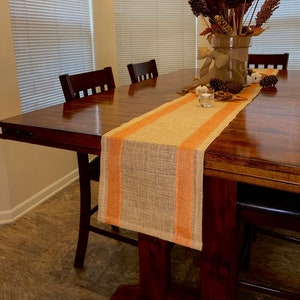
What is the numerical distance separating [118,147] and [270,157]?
1.29ft

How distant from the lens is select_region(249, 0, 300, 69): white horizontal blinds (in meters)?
2.87

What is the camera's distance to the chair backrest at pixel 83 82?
1.49 metres

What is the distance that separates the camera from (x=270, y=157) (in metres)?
0.78

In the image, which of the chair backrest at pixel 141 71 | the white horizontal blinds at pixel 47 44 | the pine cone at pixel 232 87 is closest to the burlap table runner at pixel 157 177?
the pine cone at pixel 232 87

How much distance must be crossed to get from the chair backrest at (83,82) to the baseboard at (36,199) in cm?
105

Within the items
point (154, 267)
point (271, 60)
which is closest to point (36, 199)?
point (154, 267)

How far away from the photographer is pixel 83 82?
1619 millimetres

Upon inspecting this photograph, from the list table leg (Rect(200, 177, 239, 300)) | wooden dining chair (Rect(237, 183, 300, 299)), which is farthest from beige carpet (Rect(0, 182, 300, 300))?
wooden dining chair (Rect(237, 183, 300, 299))

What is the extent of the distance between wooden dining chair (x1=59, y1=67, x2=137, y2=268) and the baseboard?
0.71 m

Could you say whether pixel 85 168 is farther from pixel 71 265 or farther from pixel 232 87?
pixel 232 87

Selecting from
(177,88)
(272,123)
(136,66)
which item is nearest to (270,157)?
(272,123)

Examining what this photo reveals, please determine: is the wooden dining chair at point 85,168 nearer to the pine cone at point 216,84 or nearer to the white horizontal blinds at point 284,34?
the pine cone at point 216,84

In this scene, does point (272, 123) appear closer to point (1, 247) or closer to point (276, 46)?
point (1, 247)

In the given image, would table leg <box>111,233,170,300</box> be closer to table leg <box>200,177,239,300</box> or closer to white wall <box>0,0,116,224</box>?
table leg <box>200,177,239,300</box>
